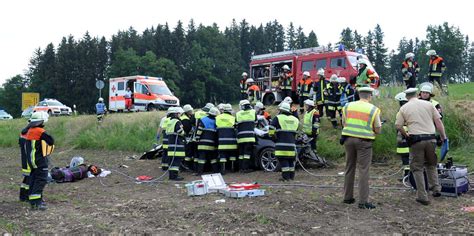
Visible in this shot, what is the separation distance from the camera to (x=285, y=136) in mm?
9281

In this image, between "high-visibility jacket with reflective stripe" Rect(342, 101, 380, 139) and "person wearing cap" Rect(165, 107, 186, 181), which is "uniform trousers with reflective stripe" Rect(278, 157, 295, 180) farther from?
"high-visibility jacket with reflective stripe" Rect(342, 101, 380, 139)

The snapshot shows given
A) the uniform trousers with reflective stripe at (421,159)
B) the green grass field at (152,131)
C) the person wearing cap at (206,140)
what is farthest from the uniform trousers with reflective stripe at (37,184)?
the green grass field at (152,131)

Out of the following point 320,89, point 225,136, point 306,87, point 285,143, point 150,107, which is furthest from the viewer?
point 150,107

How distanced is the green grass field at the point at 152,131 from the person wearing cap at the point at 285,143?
288 centimetres

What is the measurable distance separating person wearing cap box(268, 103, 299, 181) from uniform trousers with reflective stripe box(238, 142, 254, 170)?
1.38 meters

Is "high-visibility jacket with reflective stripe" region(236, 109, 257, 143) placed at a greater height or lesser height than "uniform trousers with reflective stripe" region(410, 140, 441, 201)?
greater

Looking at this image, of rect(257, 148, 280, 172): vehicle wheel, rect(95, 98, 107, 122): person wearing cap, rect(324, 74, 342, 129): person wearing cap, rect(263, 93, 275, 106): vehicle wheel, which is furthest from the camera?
rect(95, 98, 107, 122): person wearing cap

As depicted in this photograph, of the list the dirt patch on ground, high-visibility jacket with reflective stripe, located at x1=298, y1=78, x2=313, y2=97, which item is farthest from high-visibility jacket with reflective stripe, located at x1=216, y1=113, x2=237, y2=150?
high-visibility jacket with reflective stripe, located at x1=298, y1=78, x2=313, y2=97

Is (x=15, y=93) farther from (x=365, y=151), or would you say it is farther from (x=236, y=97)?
(x=365, y=151)

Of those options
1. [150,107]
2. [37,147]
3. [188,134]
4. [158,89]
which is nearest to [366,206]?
[37,147]

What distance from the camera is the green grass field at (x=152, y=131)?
36.8ft

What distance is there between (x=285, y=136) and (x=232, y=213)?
3360mm

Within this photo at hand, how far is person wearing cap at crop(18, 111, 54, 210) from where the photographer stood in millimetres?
7145

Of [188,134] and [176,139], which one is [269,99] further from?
[176,139]
